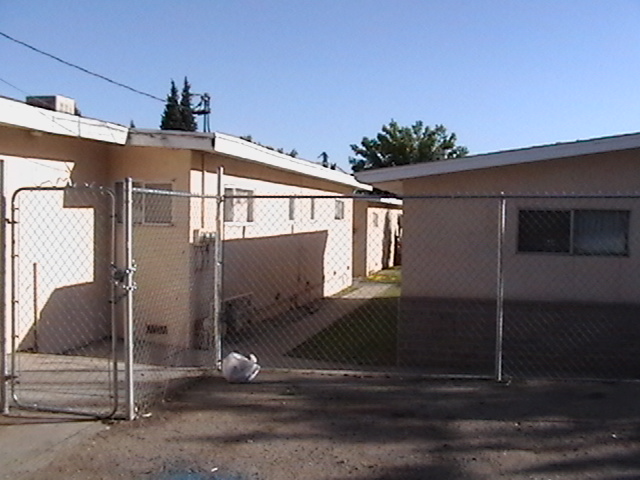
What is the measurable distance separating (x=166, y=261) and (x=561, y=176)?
5641 millimetres

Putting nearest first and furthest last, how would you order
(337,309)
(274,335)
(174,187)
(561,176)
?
1. (561,176)
2. (174,187)
3. (274,335)
4. (337,309)

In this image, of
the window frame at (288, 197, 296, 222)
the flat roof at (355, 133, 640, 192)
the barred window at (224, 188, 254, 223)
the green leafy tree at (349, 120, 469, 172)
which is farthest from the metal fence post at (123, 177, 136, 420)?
the green leafy tree at (349, 120, 469, 172)

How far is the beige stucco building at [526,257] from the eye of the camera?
30.9 feet

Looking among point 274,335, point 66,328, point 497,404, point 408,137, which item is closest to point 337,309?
point 274,335

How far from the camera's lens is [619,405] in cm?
620

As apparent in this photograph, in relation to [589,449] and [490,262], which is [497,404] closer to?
[589,449]

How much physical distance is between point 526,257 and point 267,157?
194 inches

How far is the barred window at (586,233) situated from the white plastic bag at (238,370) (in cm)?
457

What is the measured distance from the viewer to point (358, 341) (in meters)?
11.5

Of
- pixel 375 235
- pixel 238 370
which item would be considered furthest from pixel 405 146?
pixel 238 370

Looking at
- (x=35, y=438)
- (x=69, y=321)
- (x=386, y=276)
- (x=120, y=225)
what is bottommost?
(x=35, y=438)

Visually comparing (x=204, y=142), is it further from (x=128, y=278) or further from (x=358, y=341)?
(x=128, y=278)

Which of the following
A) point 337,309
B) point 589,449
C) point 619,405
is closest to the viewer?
point 589,449

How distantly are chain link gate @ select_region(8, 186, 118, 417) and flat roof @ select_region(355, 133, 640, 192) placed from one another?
12.8ft
